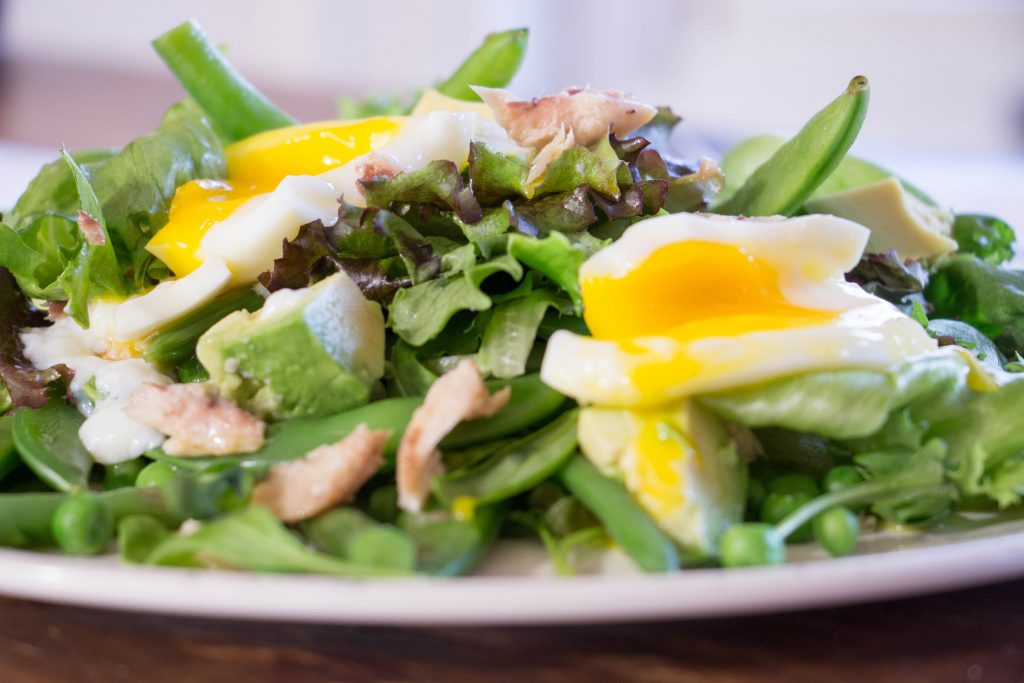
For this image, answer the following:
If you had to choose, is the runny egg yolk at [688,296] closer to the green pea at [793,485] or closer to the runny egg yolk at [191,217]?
the green pea at [793,485]

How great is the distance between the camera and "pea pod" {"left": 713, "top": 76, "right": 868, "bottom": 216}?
10.1 feet

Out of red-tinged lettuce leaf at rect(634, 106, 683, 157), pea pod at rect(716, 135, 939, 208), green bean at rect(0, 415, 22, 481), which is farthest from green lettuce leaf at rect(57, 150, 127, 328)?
pea pod at rect(716, 135, 939, 208)

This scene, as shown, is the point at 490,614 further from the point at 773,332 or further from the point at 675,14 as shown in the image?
the point at 675,14

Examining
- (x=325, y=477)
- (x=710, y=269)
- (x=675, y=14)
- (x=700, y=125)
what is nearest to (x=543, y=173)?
(x=710, y=269)

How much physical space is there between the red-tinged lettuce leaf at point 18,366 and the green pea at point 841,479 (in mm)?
2089

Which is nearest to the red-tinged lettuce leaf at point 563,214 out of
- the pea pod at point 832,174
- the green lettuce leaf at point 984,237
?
the pea pod at point 832,174

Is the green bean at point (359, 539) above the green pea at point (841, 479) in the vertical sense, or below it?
above

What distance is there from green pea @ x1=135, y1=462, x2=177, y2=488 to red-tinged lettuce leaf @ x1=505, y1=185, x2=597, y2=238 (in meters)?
1.14

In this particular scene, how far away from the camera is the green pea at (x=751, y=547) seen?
1.92 meters

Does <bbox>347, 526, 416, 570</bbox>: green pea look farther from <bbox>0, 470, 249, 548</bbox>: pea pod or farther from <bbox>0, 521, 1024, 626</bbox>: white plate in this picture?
<bbox>0, 470, 249, 548</bbox>: pea pod

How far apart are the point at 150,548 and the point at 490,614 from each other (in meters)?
0.81

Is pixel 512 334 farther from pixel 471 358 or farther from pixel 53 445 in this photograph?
pixel 53 445

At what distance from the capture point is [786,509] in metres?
2.24

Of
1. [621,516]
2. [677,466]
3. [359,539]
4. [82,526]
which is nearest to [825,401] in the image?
[677,466]
